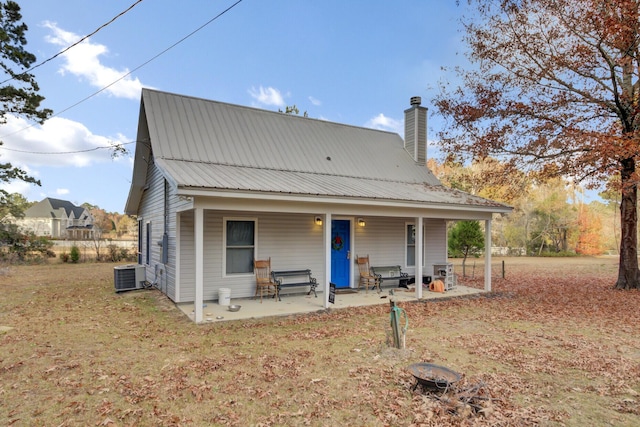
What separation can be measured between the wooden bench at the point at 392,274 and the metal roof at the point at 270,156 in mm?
2488

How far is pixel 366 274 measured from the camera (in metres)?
10.7

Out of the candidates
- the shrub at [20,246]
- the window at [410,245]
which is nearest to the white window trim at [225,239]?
the window at [410,245]

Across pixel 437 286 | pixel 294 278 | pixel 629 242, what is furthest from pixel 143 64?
pixel 629 242

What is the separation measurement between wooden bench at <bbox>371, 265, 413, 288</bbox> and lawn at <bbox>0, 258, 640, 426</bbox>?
2.29m

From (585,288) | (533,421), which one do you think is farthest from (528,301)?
(533,421)

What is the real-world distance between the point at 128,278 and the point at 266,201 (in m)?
5.89

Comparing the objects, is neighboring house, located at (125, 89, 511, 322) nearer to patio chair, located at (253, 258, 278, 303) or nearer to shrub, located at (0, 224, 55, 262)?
patio chair, located at (253, 258, 278, 303)

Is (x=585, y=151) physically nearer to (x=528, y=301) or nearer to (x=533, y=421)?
(x=528, y=301)

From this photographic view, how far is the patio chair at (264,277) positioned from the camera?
905 centimetres

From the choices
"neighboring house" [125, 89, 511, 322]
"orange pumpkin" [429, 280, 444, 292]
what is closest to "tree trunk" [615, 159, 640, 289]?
"neighboring house" [125, 89, 511, 322]

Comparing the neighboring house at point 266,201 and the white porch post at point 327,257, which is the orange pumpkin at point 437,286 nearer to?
the neighboring house at point 266,201

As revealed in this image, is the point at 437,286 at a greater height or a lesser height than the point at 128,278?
lesser

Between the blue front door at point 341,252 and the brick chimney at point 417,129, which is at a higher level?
the brick chimney at point 417,129

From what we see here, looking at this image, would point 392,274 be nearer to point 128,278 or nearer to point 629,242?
point 629,242
